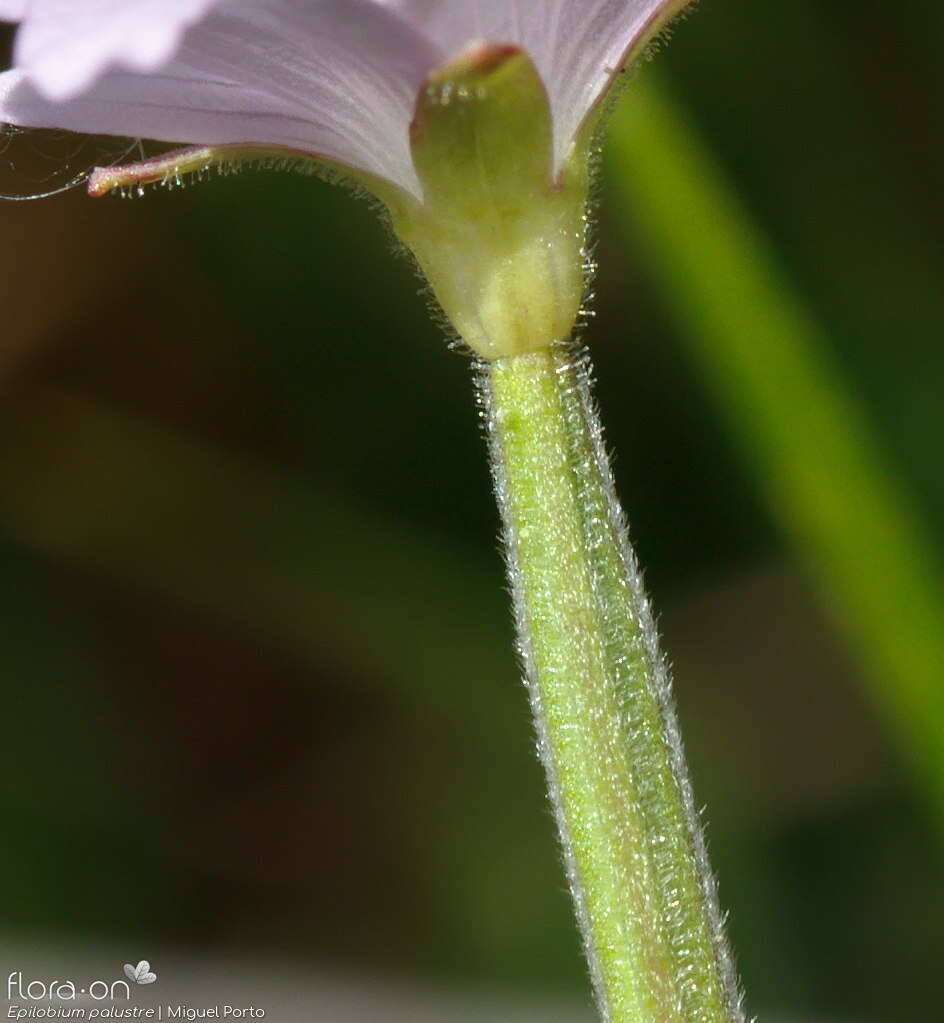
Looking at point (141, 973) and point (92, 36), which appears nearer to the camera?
point (92, 36)

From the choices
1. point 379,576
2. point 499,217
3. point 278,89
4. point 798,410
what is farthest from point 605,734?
point 379,576

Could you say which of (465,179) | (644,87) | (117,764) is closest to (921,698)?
(644,87)

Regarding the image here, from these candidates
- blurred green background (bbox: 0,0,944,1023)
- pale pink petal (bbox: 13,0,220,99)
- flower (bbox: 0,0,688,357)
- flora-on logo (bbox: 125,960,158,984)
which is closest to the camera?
pale pink petal (bbox: 13,0,220,99)

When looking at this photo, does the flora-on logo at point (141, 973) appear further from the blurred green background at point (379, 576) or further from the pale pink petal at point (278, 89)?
the pale pink petal at point (278, 89)

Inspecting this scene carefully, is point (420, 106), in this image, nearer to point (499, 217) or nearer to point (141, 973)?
point (499, 217)

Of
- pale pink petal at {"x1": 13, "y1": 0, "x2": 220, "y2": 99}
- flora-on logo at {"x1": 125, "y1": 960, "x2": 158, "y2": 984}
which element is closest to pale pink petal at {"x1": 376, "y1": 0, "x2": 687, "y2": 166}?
pale pink petal at {"x1": 13, "y1": 0, "x2": 220, "y2": 99}

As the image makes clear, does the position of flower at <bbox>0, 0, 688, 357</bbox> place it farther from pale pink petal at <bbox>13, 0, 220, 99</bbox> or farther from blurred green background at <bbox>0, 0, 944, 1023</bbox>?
blurred green background at <bbox>0, 0, 944, 1023</bbox>
